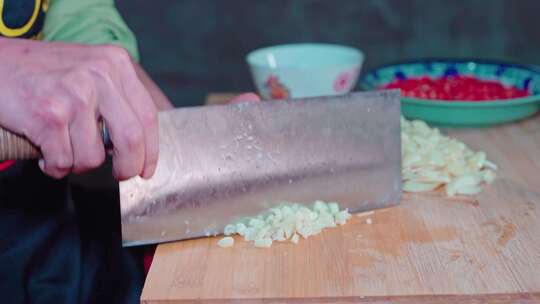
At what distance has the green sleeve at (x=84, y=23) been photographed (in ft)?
3.79

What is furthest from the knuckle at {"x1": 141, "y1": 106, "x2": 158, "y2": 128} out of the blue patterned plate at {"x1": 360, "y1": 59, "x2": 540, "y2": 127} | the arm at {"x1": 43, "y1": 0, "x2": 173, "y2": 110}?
the blue patterned plate at {"x1": 360, "y1": 59, "x2": 540, "y2": 127}

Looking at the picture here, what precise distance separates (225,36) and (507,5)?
2.48ft

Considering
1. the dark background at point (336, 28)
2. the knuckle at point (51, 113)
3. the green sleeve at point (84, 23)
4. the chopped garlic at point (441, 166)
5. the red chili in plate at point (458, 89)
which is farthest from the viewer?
the dark background at point (336, 28)

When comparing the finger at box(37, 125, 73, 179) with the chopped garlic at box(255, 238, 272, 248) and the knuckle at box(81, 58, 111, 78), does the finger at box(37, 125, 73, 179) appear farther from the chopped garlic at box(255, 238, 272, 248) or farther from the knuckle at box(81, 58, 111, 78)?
the chopped garlic at box(255, 238, 272, 248)

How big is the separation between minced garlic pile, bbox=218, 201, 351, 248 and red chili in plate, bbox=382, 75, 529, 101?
→ 47cm

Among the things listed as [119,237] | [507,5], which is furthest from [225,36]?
[119,237]

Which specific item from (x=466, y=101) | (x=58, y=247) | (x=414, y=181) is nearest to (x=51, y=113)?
(x=58, y=247)

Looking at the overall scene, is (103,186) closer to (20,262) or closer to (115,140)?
(20,262)

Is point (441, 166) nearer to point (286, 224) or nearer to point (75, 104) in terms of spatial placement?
point (286, 224)

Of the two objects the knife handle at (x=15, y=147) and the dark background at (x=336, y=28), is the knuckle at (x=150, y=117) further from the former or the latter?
the dark background at (x=336, y=28)

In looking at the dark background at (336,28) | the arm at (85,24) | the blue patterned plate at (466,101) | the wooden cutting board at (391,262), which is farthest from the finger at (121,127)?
the dark background at (336,28)

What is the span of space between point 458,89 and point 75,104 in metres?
0.80

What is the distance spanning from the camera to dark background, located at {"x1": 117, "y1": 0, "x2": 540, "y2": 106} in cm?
199

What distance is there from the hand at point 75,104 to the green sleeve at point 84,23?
367 mm
